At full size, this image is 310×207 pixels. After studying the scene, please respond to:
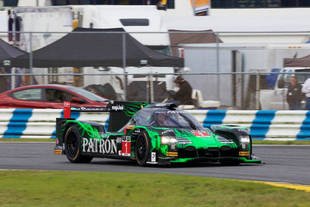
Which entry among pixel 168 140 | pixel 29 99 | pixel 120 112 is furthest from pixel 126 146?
→ pixel 29 99

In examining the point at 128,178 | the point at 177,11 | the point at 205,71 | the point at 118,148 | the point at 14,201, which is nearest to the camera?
the point at 14,201

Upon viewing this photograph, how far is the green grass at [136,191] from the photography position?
940 centimetres

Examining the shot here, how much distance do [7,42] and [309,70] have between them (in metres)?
7.63

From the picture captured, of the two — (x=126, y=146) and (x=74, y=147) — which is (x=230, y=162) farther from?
(x=74, y=147)

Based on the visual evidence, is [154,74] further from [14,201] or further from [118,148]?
[14,201]

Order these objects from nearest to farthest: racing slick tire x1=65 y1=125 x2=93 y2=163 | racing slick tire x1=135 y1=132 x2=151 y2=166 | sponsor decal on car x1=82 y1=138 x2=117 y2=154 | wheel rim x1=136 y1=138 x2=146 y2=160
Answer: racing slick tire x1=135 y1=132 x2=151 y2=166, wheel rim x1=136 y1=138 x2=146 y2=160, sponsor decal on car x1=82 y1=138 x2=117 y2=154, racing slick tire x1=65 y1=125 x2=93 y2=163

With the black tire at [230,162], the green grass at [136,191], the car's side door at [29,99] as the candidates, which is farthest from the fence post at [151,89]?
the green grass at [136,191]

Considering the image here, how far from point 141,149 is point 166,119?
63 centimetres

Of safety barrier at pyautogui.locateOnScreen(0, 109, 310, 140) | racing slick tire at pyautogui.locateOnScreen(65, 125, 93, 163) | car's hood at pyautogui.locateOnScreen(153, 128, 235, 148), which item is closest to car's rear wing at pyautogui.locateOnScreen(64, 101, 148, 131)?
racing slick tire at pyautogui.locateOnScreen(65, 125, 93, 163)

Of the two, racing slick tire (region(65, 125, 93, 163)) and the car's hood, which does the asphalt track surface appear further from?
the car's hood

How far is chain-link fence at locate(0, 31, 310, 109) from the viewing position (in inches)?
859

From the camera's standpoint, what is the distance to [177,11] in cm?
3703

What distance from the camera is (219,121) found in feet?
66.4

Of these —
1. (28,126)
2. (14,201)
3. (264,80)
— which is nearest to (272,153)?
(264,80)
